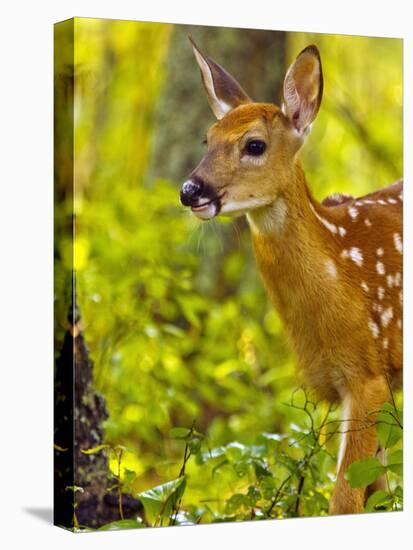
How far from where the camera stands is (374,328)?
5.21 m

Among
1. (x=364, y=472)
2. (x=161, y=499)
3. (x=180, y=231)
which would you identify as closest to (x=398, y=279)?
Answer: (x=364, y=472)

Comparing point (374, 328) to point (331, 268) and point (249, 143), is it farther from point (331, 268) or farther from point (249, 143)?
point (249, 143)

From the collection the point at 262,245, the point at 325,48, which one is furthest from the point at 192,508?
the point at 325,48

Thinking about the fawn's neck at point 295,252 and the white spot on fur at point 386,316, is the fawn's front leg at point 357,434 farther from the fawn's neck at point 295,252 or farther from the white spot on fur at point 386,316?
the fawn's neck at point 295,252

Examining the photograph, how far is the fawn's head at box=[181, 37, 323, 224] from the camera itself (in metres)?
4.81

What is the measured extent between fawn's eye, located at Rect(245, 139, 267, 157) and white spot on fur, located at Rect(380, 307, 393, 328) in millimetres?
827

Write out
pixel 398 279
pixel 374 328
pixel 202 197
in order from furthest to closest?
pixel 398 279
pixel 374 328
pixel 202 197

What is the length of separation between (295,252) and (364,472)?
0.82m

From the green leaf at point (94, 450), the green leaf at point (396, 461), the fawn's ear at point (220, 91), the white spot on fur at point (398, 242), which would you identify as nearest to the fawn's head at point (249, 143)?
the fawn's ear at point (220, 91)

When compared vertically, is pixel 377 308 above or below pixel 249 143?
below

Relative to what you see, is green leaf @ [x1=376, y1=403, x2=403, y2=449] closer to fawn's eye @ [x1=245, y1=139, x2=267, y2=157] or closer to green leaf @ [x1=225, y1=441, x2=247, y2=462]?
green leaf @ [x1=225, y1=441, x2=247, y2=462]

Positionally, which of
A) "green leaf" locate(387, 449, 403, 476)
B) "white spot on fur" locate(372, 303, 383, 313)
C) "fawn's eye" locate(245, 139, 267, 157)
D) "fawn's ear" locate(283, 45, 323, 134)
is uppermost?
"fawn's ear" locate(283, 45, 323, 134)

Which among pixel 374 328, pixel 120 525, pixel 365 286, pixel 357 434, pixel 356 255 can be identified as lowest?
pixel 120 525

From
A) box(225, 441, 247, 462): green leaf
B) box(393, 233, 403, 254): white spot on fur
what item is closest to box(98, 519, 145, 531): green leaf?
box(225, 441, 247, 462): green leaf
